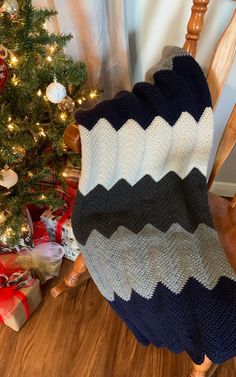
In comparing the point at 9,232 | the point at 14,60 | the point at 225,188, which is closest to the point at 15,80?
the point at 14,60

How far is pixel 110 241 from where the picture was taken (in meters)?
0.64

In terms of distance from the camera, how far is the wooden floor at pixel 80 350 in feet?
2.92

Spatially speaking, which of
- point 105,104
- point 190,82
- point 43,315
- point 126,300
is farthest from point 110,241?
point 43,315

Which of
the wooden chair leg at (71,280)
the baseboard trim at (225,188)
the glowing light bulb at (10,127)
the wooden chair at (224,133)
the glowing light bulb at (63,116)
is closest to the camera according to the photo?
the wooden chair at (224,133)

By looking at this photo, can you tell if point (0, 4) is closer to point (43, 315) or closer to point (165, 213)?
point (165, 213)

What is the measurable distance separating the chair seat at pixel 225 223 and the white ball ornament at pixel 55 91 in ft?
1.59

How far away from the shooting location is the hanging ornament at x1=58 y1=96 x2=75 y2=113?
2.79 ft

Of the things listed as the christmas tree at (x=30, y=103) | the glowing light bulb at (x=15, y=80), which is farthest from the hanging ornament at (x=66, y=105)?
the glowing light bulb at (x=15, y=80)

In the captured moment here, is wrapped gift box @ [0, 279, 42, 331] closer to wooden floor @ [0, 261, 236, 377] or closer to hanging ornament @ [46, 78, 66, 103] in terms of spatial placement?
wooden floor @ [0, 261, 236, 377]

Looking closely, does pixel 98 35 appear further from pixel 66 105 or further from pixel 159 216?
pixel 159 216

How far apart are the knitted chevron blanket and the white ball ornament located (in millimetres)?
164

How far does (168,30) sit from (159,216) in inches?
24.1

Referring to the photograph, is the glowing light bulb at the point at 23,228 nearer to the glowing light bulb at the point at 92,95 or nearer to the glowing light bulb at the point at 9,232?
the glowing light bulb at the point at 9,232

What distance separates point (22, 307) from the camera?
0.93 m
